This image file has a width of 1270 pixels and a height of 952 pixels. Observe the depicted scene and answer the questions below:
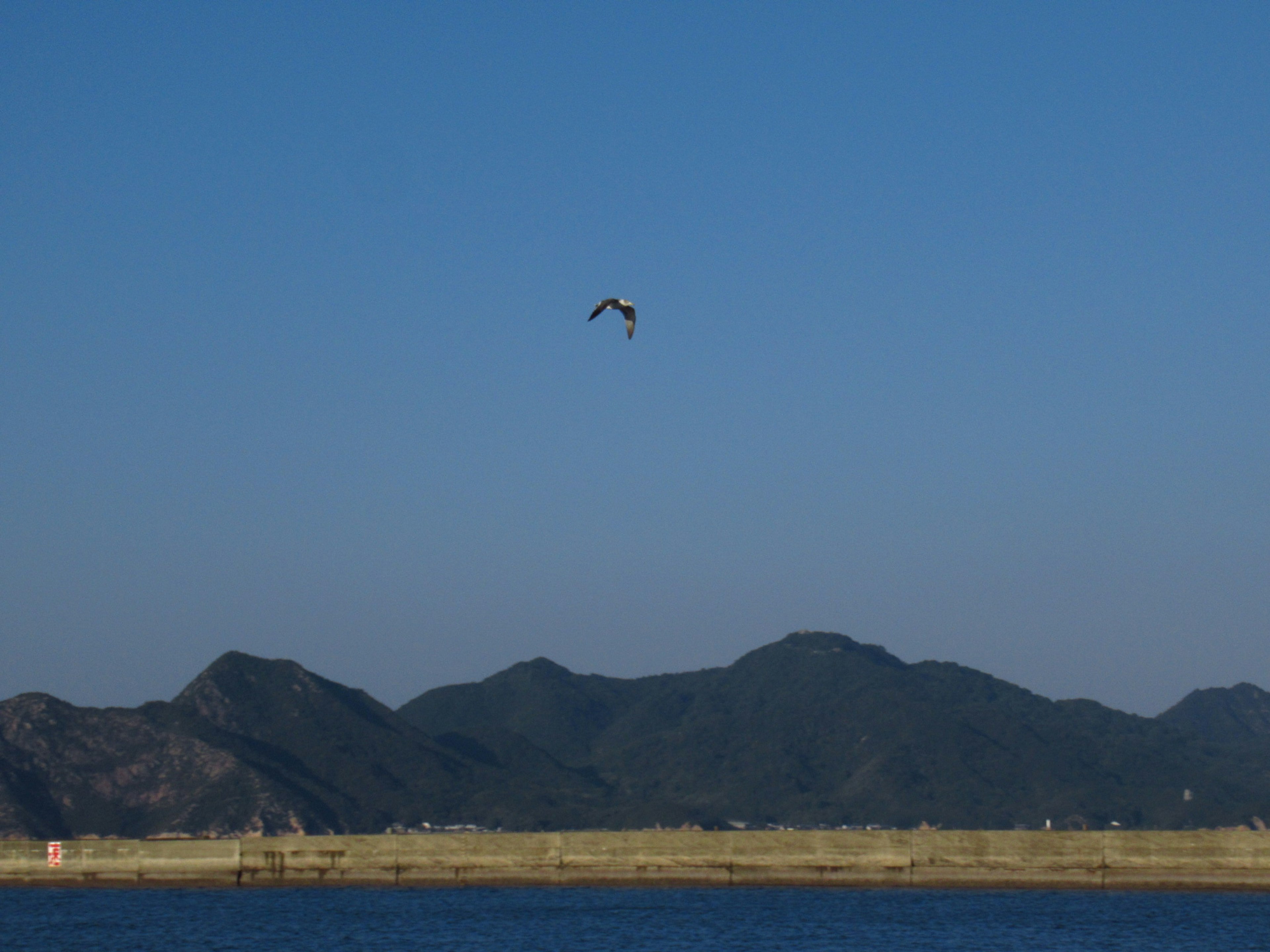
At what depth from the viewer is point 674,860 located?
6256 centimetres

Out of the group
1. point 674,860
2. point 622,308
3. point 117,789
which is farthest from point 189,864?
point 117,789

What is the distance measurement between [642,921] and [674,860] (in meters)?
8.82

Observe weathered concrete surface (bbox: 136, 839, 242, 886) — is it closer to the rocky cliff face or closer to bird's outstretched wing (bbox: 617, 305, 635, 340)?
bird's outstretched wing (bbox: 617, 305, 635, 340)

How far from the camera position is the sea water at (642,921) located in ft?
160

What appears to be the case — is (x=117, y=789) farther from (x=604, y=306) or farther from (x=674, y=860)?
(x=604, y=306)

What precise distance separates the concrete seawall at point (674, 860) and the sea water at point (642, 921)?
0.86m

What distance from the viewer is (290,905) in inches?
2414

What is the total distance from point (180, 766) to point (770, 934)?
165074 mm

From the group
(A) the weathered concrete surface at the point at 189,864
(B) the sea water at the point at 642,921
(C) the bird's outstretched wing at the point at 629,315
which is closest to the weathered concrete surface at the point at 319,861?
(A) the weathered concrete surface at the point at 189,864

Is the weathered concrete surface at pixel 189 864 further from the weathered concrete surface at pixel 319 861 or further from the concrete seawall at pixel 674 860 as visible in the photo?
the weathered concrete surface at pixel 319 861

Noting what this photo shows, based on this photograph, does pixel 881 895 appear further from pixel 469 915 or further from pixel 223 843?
pixel 223 843

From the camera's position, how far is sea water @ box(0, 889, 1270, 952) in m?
48.7

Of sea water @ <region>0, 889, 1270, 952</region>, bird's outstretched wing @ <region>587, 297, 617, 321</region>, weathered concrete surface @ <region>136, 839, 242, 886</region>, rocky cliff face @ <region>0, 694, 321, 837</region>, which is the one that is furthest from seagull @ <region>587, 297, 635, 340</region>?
rocky cliff face @ <region>0, 694, 321, 837</region>

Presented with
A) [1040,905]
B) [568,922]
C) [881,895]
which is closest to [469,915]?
[568,922]
